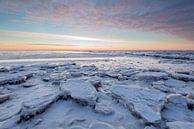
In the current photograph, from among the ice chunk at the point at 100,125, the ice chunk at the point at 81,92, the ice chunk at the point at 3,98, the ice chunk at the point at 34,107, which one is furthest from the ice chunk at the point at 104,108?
the ice chunk at the point at 3,98

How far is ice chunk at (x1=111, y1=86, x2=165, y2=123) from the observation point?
190 cm

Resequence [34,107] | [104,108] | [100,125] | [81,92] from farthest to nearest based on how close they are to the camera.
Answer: [81,92], [104,108], [34,107], [100,125]

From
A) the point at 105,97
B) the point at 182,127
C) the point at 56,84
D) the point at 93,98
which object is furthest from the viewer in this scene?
the point at 56,84

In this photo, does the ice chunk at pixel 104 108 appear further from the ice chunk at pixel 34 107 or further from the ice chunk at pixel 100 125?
the ice chunk at pixel 34 107

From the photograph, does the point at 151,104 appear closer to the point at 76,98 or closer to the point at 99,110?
the point at 99,110

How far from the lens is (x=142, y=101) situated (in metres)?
2.29

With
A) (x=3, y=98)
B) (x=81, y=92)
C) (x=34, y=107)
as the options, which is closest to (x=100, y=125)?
(x=81, y=92)

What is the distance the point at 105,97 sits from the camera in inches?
108

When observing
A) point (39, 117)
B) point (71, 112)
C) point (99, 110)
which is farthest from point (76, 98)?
point (39, 117)

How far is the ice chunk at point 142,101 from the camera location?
190 centimetres

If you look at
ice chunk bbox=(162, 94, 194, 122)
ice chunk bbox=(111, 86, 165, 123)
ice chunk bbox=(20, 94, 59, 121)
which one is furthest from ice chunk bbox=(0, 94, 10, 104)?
ice chunk bbox=(162, 94, 194, 122)

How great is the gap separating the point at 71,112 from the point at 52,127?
44 centimetres

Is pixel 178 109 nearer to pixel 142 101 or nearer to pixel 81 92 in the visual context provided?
pixel 142 101

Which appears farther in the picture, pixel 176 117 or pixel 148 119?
pixel 176 117
